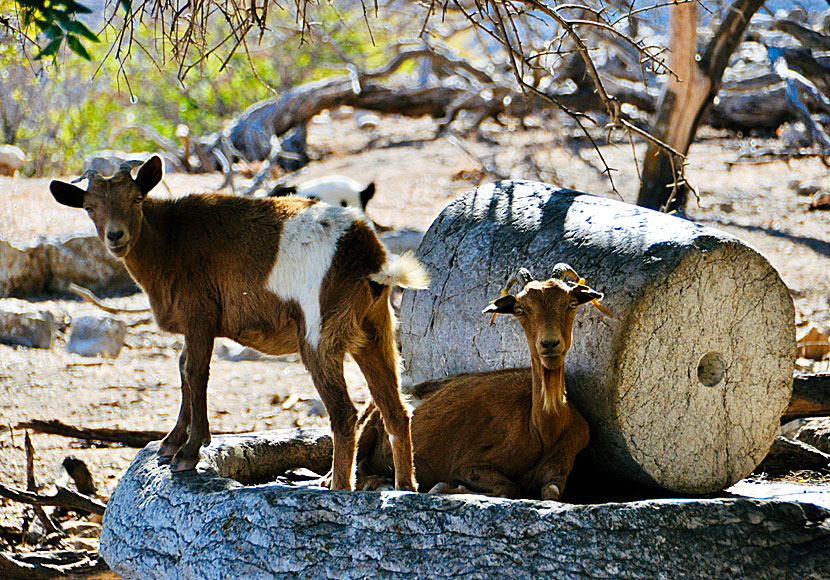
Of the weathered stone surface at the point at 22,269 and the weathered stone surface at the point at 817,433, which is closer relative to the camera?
the weathered stone surface at the point at 817,433

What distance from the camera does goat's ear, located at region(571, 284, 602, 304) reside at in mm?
4148

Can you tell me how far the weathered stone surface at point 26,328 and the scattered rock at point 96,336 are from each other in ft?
0.77

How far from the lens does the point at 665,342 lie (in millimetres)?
4543

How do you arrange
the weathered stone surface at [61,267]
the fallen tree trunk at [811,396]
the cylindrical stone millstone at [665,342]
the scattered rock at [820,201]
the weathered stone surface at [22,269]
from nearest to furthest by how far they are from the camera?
the cylindrical stone millstone at [665,342]
the fallen tree trunk at [811,396]
the weathered stone surface at [22,269]
the weathered stone surface at [61,267]
the scattered rock at [820,201]

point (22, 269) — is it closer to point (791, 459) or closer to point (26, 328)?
point (26, 328)

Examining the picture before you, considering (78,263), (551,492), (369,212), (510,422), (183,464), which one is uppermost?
(369,212)

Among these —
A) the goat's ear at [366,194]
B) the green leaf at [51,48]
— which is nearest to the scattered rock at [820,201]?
the goat's ear at [366,194]

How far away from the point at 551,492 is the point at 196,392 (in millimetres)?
1671

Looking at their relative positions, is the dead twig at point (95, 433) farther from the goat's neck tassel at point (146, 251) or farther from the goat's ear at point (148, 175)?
the goat's ear at point (148, 175)

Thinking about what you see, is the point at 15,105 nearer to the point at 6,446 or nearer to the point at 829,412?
the point at 6,446

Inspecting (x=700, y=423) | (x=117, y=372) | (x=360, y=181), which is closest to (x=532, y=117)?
(x=360, y=181)

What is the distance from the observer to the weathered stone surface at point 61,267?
11.2 m

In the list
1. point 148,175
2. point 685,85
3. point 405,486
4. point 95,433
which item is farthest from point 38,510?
point 685,85

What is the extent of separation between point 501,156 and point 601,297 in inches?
425
